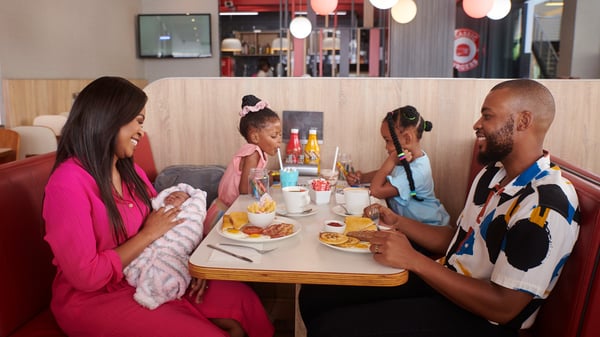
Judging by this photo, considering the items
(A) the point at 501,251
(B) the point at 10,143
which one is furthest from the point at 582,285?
(B) the point at 10,143

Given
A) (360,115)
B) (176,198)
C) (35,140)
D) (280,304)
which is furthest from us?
(35,140)

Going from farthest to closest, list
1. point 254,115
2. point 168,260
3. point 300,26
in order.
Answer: point 300,26, point 254,115, point 168,260

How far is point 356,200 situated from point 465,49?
10283 mm

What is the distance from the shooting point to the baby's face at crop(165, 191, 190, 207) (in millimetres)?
1719

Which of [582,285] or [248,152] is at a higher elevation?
[248,152]

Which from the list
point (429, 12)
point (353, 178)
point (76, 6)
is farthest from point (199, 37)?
point (353, 178)

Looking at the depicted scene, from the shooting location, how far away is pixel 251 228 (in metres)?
1.57

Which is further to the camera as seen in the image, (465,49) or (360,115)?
→ (465,49)

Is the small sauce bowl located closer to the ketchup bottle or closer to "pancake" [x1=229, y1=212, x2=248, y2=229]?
"pancake" [x1=229, y1=212, x2=248, y2=229]

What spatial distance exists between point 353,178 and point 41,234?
1.43 metres

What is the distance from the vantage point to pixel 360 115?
2.91m

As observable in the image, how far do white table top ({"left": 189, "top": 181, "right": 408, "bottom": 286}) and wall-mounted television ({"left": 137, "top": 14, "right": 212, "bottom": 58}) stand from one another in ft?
27.0

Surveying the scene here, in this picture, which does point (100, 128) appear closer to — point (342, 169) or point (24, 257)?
point (24, 257)

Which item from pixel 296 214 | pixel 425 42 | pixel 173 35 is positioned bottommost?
pixel 296 214
